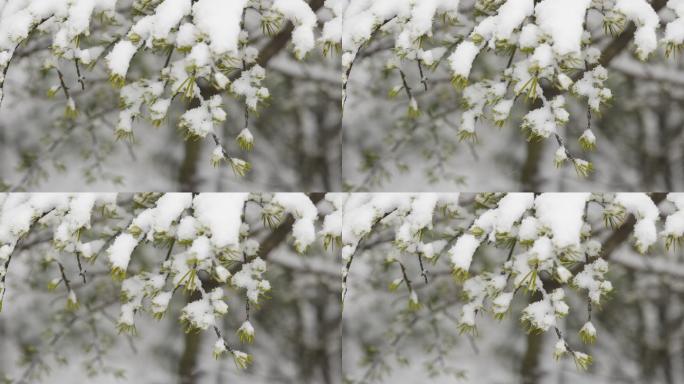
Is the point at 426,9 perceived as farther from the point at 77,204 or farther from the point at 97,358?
the point at 97,358

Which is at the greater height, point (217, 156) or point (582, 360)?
point (217, 156)

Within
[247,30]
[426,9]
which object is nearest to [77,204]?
[247,30]

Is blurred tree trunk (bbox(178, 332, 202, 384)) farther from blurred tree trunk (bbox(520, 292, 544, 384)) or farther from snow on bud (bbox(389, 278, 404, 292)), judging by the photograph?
blurred tree trunk (bbox(520, 292, 544, 384))

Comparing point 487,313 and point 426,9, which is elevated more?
point 426,9

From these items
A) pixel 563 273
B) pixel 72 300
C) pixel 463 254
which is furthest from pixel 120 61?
pixel 563 273

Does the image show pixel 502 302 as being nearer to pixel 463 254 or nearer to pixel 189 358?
pixel 463 254

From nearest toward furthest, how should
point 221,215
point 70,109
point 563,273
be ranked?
point 563,273
point 221,215
point 70,109

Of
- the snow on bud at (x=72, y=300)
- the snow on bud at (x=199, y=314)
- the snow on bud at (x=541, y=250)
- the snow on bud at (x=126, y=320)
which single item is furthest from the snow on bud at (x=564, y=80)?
the snow on bud at (x=72, y=300)
